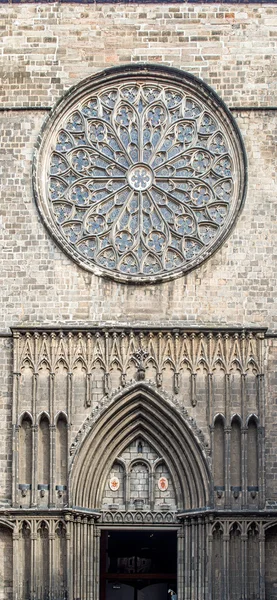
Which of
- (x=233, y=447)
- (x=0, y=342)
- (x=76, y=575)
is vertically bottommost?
(x=76, y=575)

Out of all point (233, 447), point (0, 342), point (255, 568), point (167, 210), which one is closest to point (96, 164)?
point (167, 210)

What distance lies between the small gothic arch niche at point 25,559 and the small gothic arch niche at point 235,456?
349 centimetres

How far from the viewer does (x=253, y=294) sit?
28.3 m

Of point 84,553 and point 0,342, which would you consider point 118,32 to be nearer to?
point 0,342

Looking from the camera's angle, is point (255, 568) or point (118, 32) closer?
point (255, 568)

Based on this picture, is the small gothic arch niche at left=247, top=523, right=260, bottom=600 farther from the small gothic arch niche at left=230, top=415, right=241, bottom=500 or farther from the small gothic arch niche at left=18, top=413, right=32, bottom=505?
the small gothic arch niche at left=18, top=413, right=32, bottom=505

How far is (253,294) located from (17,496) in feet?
17.2

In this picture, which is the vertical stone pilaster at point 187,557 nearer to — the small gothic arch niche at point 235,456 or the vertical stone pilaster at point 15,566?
the small gothic arch niche at point 235,456

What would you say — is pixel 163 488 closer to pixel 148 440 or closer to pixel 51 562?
pixel 148 440

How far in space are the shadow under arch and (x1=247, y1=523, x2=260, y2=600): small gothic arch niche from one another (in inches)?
34.4

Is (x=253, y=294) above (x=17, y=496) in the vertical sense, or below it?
above

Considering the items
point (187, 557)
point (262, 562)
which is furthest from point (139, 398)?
point (262, 562)

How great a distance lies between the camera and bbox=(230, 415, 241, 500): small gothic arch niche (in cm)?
2773

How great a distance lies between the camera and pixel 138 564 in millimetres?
28625
